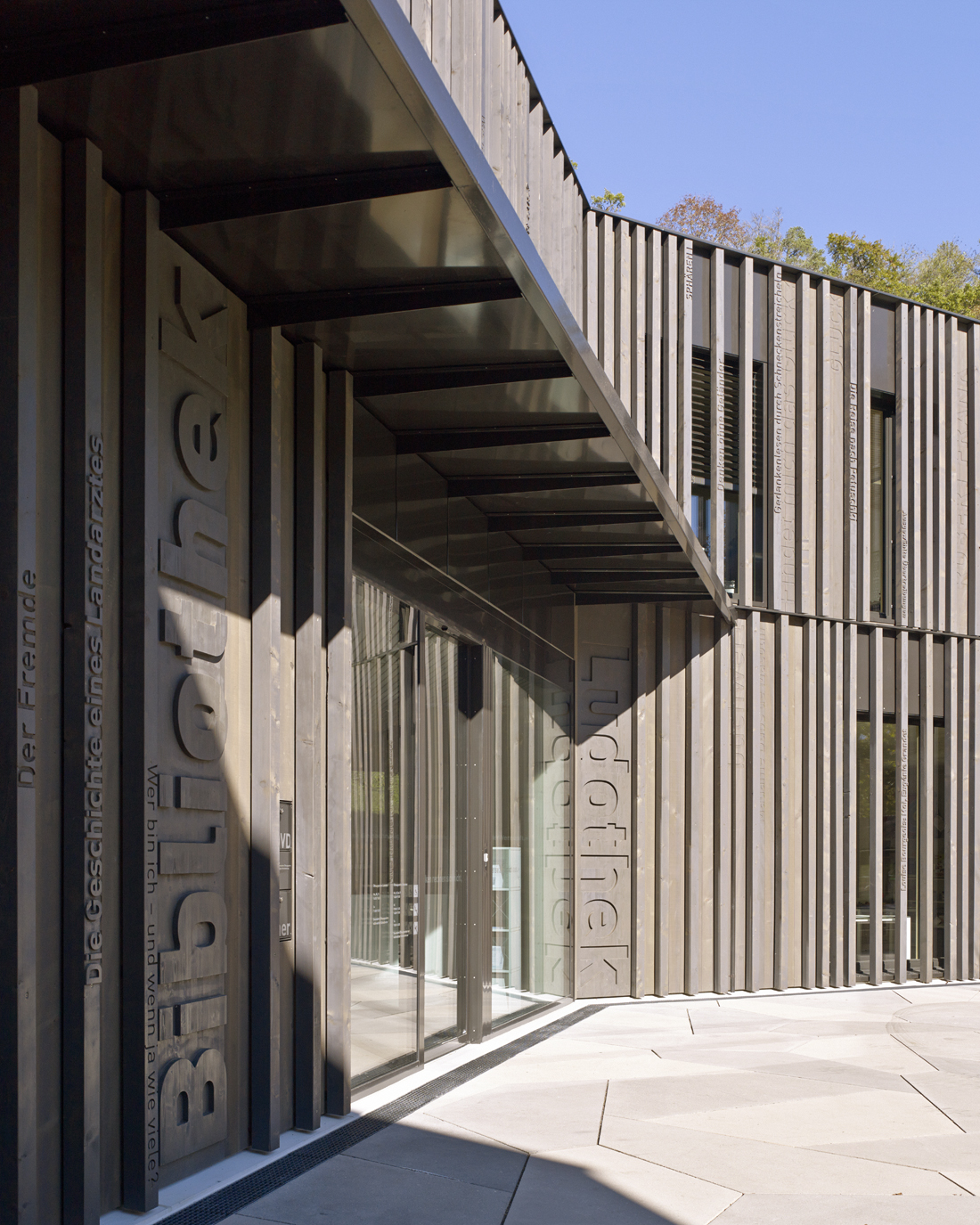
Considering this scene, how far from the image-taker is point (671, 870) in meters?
Result: 13.2

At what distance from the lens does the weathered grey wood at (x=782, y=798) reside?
13555 mm

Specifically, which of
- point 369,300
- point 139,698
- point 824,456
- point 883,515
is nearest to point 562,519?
point 369,300

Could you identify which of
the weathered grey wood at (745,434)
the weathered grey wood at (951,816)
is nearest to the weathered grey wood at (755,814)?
the weathered grey wood at (745,434)

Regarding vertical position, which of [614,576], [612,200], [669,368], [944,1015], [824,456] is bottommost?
A: [944,1015]

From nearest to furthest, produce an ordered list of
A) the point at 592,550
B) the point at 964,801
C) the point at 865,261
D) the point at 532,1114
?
the point at 532,1114
the point at 592,550
the point at 964,801
the point at 865,261

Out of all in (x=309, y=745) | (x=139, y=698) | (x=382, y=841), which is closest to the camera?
(x=139, y=698)

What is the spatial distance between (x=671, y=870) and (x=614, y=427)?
7.02 metres

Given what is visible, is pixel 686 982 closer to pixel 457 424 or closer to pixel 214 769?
pixel 457 424

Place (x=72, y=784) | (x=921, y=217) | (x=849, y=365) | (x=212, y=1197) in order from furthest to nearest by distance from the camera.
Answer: (x=921, y=217) < (x=849, y=365) < (x=212, y=1197) < (x=72, y=784)

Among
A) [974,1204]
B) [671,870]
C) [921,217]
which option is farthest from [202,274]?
[921,217]

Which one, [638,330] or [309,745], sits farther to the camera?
[638,330]

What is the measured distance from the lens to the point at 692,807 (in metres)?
13.2

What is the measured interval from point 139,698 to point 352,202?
2153 millimetres

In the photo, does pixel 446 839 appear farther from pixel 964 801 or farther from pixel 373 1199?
pixel 964 801
